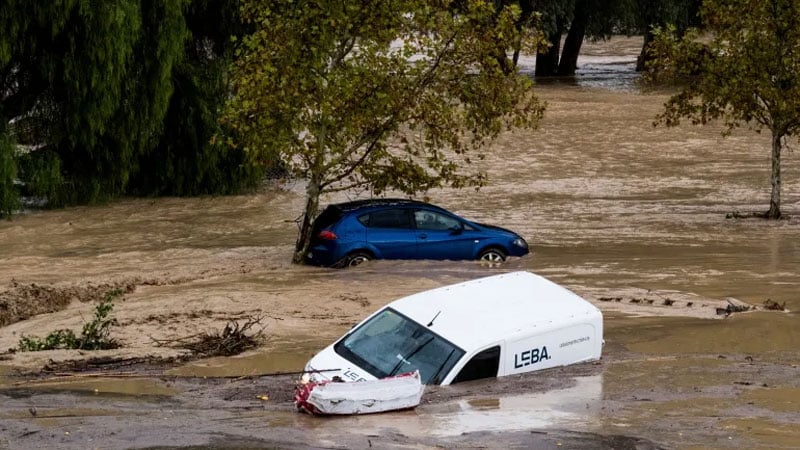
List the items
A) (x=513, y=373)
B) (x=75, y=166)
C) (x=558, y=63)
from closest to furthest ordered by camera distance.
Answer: (x=513, y=373) < (x=75, y=166) < (x=558, y=63)

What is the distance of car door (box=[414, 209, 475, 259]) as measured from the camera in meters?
22.1

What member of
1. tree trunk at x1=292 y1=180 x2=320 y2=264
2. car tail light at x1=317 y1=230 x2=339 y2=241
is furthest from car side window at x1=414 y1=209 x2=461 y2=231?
tree trunk at x1=292 y1=180 x2=320 y2=264

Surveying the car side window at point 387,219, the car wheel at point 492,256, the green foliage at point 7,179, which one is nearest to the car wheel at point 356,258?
the car side window at point 387,219

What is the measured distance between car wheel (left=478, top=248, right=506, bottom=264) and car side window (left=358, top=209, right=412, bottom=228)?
4.59 ft

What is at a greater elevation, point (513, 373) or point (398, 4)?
point (398, 4)

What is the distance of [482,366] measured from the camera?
12461mm

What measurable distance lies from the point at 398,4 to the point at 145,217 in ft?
31.7

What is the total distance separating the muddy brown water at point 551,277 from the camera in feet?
37.0

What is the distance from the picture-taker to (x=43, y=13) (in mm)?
27328

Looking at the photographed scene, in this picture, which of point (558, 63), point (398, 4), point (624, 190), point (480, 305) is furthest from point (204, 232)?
point (558, 63)

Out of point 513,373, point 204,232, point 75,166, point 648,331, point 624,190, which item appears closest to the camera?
point 513,373

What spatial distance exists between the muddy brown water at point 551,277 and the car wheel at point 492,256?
25 centimetres

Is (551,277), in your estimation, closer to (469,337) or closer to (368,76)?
(368,76)

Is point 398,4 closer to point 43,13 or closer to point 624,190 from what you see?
point 43,13
